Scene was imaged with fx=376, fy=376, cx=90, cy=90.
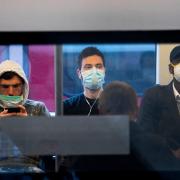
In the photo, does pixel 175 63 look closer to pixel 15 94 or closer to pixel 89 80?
pixel 89 80

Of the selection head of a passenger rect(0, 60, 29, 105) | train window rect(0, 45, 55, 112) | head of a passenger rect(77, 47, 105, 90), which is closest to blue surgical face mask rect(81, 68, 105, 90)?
head of a passenger rect(77, 47, 105, 90)

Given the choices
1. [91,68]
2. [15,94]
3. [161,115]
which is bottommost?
[161,115]

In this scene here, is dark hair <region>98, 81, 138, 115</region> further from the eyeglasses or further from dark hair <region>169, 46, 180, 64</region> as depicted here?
the eyeglasses

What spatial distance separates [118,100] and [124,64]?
0.59 ft

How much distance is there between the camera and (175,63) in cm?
176

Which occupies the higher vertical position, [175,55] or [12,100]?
[175,55]

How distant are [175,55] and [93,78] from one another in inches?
15.9

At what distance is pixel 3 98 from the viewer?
180 cm

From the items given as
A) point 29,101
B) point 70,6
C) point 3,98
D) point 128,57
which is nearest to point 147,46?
point 128,57

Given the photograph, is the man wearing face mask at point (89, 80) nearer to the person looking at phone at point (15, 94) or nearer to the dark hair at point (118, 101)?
the dark hair at point (118, 101)

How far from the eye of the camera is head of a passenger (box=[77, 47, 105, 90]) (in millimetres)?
1781

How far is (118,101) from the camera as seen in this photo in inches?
72.6

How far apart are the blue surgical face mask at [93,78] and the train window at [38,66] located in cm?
16

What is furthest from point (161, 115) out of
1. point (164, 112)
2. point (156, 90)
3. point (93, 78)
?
point (93, 78)
